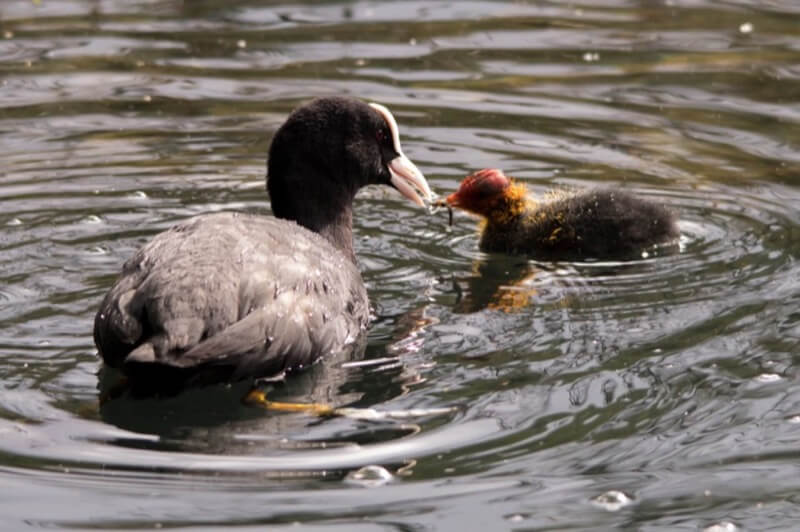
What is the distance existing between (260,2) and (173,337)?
7.39 m

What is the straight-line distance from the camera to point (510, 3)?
11.5 m

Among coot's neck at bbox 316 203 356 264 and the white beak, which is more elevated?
→ the white beak

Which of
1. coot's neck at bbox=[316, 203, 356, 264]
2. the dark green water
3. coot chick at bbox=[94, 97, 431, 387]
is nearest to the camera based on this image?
the dark green water

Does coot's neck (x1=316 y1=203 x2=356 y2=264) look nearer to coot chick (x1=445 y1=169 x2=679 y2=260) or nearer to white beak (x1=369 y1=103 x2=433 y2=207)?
white beak (x1=369 y1=103 x2=433 y2=207)

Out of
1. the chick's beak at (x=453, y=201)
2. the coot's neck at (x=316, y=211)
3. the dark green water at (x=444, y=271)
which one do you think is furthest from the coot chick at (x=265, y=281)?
the chick's beak at (x=453, y=201)

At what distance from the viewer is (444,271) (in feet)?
21.5

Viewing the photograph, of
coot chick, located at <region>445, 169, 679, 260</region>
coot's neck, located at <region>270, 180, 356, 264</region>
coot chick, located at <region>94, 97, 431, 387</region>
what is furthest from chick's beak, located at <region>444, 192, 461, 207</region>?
coot's neck, located at <region>270, 180, 356, 264</region>

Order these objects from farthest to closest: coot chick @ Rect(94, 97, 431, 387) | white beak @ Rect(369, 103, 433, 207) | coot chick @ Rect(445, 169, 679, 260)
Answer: coot chick @ Rect(445, 169, 679, 260)
white beak @ Rect(369, 103, 433, 207)
coot chick @ Rect(94, 97, 431, 387)

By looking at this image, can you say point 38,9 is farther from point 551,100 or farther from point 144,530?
point 144,530

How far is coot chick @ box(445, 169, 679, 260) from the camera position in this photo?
22.1 ft

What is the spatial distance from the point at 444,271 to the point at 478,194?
59cm

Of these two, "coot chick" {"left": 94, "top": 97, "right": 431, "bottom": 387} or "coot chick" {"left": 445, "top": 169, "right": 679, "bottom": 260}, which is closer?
"coot chick" {"left": 94, "top": 97, "right": 431, "bottom": 387}

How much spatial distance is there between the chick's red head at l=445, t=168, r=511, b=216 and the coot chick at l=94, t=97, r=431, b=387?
0.70 meters

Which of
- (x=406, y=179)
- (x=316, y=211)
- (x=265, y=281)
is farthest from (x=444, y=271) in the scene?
(x=265, y=281)
